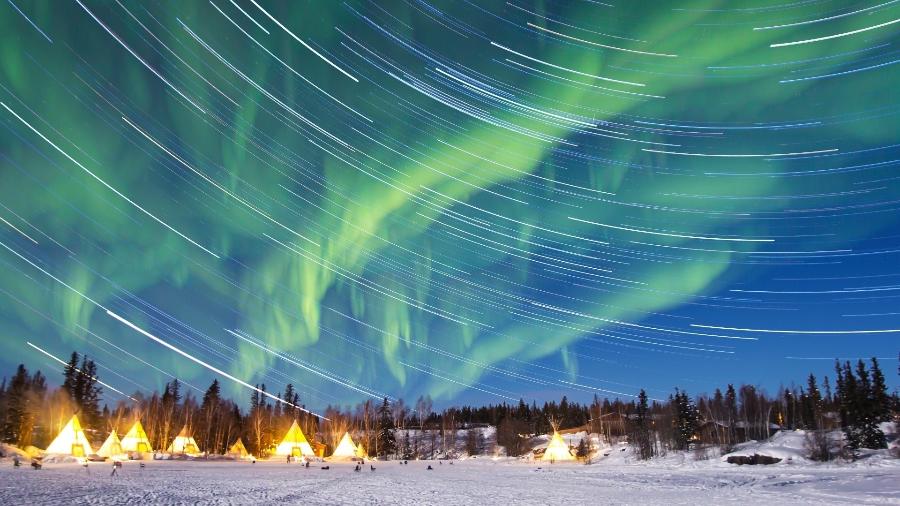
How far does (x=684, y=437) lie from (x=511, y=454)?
34.6 m

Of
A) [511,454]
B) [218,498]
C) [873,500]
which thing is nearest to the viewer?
[218,498]

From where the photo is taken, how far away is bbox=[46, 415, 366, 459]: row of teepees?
5712 centimetres

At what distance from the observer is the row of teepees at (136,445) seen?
5712cm

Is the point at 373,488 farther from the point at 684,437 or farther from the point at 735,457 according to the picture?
the point at 684,437

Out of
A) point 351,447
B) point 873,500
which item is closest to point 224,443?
point 351,447

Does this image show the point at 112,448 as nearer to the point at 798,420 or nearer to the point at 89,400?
the point at 89,400

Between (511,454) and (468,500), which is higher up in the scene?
(468,500)

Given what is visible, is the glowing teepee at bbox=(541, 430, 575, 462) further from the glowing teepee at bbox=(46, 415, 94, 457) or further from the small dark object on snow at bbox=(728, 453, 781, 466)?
the glowing teepee at bbox=(46, 415, 94, 457)

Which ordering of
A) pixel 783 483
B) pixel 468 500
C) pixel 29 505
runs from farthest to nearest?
pixel 783 483 < pixel 468 500 < pixel 29 505

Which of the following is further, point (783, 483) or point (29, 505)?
point (783, 483)

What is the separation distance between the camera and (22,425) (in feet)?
247

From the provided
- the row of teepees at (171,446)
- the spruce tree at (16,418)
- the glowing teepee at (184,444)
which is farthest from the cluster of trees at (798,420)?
the spruce tree at (16,418)

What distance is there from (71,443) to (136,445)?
15.0m

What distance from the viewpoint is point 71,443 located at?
5728cm
